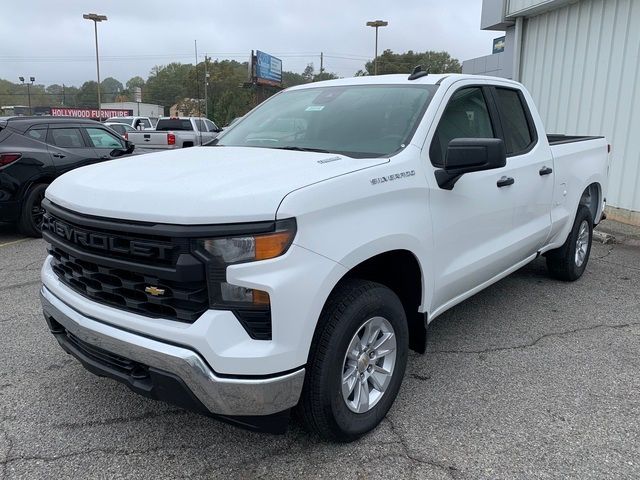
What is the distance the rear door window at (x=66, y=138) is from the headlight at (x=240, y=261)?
6.85 metres

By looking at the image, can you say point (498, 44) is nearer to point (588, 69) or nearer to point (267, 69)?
point (588, 69)

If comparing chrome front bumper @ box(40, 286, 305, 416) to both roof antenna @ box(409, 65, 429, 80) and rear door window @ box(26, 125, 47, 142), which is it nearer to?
roof antenna @ box(409, 65, 429, 80)

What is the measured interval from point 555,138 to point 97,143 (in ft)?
22.0

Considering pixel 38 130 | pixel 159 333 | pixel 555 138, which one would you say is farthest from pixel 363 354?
pixel 38 130

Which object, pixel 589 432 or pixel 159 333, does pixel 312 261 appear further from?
pixel 589 432

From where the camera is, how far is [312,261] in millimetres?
2326

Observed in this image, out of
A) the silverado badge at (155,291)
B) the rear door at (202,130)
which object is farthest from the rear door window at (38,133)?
the rear door at (202,130)

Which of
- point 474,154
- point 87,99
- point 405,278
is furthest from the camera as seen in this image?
point 87,99

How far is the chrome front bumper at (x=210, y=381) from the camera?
223cm

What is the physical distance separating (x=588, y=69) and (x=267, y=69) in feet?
184

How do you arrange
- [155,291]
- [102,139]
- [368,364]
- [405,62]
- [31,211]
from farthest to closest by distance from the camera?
[405,62]
[102,139]
[31,211]
[368,364]
[155,291]

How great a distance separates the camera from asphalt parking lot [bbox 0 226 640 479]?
2637 millimetres

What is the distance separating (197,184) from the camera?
96.3 inches

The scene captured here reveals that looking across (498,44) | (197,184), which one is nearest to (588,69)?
(197,184)
